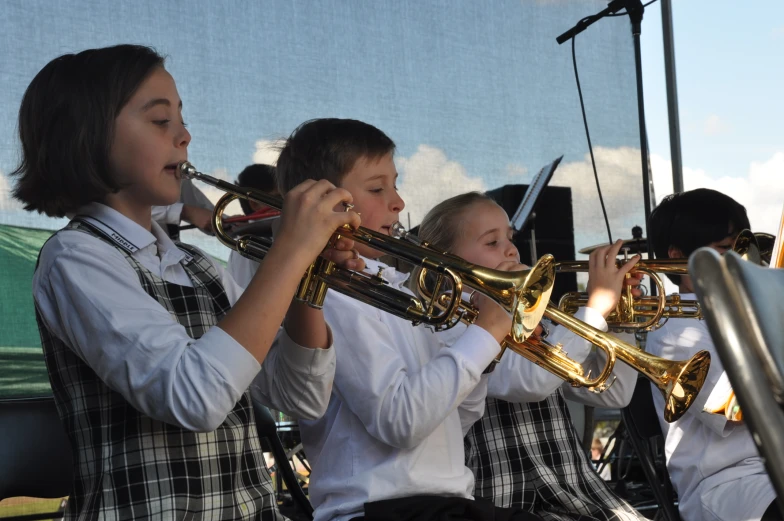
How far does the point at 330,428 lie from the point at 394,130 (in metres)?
1.63

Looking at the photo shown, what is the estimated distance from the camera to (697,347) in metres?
2.11

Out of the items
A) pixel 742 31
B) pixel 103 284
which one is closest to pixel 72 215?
pixel 103 284

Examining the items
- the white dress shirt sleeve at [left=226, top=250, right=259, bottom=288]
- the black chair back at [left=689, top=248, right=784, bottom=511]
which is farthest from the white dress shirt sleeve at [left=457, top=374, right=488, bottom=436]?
the black chair back at [left=689, top=248, right=784, bottom=511]

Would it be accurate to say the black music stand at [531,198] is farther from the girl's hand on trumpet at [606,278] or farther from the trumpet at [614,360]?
the trumpet at [614,360]

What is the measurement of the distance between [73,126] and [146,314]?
337 mm

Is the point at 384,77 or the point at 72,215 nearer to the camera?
the point at 72,215

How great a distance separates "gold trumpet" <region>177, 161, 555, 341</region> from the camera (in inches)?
51.3

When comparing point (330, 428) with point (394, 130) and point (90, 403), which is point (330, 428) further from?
Answer: point (394, 130)

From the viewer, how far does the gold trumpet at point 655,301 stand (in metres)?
2.01

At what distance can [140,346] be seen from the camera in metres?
1.11

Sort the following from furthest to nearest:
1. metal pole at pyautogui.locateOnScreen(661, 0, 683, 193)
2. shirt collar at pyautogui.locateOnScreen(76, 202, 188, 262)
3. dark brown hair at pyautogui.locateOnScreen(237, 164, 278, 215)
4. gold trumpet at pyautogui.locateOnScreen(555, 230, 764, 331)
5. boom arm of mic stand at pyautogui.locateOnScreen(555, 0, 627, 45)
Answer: metal pole at pyautogui.locateOnScreen(661, 0, 683, 193), boom arm of mic stand at pyautogui.locateOnScreen(555, 0, 627, 45), dark brown hair at pyautogui.locateOnScreen(237, 164, 278, 215), gold trumpet at pyautogui.locateOnScreen(555, 230, 764, 331), shirt collar at pyautogui.locateOnScreen(76, 202, 188, 262)

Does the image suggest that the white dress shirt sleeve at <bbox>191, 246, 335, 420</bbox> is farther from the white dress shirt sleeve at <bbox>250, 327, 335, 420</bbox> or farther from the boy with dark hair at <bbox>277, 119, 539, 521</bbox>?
the boy with dark hair at <bbox>277, 119, 539, 521</bbox>

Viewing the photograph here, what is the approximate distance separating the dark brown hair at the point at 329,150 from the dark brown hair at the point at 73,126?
1.63ft

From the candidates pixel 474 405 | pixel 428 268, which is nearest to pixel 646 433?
pixel 474 405
